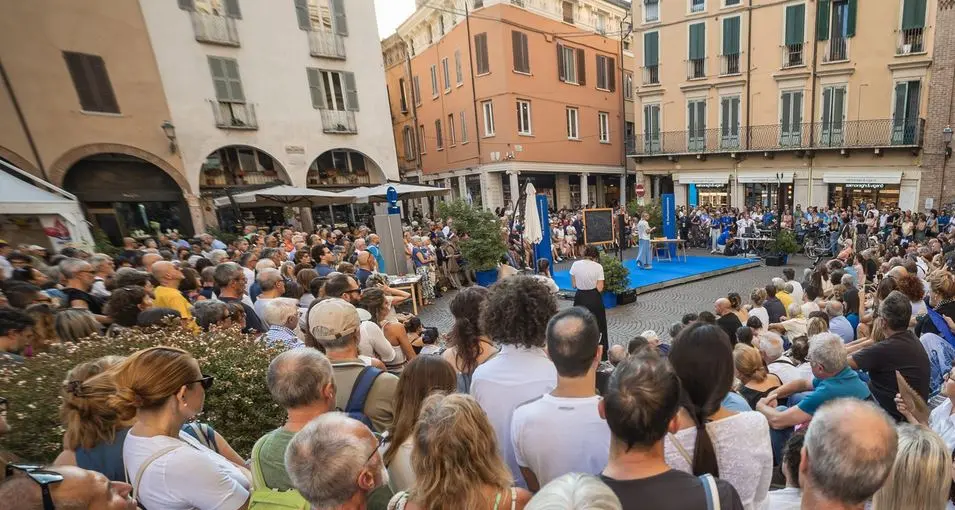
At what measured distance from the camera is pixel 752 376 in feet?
10.1

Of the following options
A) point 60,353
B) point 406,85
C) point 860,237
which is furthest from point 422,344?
point 406,85

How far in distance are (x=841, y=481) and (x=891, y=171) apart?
910 inches

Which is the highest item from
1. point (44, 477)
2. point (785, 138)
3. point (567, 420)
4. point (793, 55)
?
point (793, 55)

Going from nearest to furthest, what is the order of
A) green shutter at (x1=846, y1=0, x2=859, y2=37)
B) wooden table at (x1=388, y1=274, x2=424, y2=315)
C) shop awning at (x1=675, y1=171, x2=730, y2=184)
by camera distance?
wooden table at (x1=388, y1=274, x2=424, y2=315)
green shutter at (x1=846, y1=0, x2=859, y2=37)
shop awning at (x1=675, y1=171, x2=730, y2=184)

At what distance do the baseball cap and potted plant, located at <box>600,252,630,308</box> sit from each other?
7.64m

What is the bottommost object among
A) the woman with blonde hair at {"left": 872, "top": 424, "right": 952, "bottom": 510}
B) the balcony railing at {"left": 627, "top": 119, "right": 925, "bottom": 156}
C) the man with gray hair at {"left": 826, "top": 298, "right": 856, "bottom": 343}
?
the man with gray hair at {"left": 826, "top": 298, "right": 856, "bottom": 343}

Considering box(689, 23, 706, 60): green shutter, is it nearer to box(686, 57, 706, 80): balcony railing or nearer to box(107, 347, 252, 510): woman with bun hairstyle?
box(686, 57, 706, 80): balcony railing

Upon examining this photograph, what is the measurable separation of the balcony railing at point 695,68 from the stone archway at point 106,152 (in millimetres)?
23350

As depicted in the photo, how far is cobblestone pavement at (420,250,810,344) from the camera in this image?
25.9 ft

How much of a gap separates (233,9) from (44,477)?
18.2m

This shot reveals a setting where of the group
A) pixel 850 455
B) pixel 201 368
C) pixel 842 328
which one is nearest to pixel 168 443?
pixel 201 368

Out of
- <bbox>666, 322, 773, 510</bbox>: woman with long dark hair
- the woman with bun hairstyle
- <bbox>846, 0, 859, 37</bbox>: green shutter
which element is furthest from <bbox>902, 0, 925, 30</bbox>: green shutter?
the woman with bun hairstyle

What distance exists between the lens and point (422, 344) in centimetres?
464

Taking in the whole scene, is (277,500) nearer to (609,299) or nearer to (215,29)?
(609,299)
